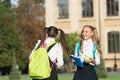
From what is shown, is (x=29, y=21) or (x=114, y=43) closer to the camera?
(x=114, y=43)

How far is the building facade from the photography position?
5341 cm

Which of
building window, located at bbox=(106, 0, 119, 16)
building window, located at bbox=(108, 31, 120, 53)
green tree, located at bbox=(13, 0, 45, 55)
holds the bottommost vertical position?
building window, located at bbox=(108, 31, 120, 53)

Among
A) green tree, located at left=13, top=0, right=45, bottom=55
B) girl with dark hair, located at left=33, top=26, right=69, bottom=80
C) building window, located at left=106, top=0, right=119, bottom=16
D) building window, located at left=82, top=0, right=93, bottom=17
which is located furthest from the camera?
green tree, located at left=13, top=0, right=45, bottom=55

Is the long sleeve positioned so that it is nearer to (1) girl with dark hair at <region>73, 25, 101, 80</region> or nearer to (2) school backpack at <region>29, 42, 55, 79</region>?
(2) school backpack at <region>29, 42, 55, 79</region>

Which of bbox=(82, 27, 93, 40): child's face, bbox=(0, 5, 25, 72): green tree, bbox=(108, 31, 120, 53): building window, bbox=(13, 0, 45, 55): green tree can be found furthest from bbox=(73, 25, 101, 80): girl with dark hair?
bbox=(13, 0, 45, 55): green tree

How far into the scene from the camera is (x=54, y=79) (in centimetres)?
909

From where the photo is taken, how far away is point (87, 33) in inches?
366

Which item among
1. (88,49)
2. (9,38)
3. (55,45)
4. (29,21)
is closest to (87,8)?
(9,38)

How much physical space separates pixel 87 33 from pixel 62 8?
45.4 meters

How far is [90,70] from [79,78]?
249 millimetres

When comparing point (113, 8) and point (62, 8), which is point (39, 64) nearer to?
point (113, 8)

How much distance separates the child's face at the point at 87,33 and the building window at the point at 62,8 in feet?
148

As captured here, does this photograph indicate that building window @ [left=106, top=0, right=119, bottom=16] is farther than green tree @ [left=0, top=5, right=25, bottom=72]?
Yes

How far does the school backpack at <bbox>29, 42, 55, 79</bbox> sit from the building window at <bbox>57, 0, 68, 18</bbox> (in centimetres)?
4551
